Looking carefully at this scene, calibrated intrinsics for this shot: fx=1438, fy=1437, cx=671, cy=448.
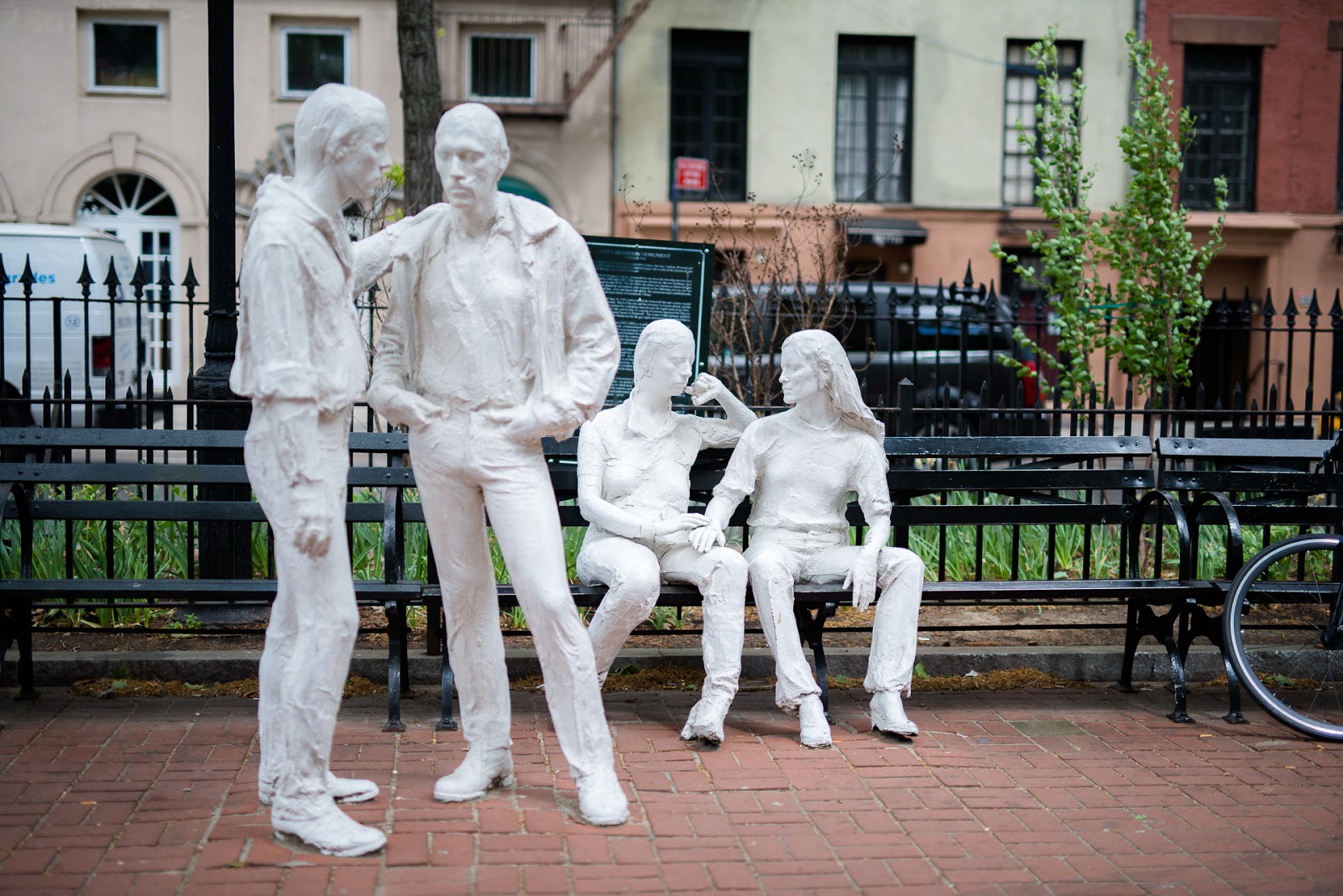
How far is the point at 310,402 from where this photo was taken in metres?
4.03

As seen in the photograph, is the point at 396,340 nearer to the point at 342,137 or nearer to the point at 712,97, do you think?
the point at 342,137

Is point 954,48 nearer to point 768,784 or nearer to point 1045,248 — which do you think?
point 1045,248

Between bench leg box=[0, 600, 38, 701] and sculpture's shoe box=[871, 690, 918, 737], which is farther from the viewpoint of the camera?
bench leg box=[0, 600, 38, 701]

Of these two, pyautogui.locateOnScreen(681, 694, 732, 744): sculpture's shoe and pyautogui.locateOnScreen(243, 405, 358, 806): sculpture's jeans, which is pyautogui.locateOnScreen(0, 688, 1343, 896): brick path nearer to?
pyautogui.locateOnScreen(681, 694, 732, 744): sculpture's shoe

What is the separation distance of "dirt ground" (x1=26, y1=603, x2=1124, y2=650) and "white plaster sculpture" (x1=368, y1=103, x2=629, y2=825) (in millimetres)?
1931

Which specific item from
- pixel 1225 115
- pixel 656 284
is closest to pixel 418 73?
pixel 656 284

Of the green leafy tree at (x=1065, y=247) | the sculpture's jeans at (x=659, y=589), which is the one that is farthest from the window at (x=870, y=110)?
the sculpture's jeans at (x=659, y=589)

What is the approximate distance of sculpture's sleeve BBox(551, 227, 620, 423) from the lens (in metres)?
4.42

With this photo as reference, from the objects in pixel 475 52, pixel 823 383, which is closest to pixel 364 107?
pixel 823 383

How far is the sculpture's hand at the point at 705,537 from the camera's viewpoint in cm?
537

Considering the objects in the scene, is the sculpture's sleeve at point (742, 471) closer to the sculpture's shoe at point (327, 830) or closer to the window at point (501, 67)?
the sculpture's shoe at point (327, 830)

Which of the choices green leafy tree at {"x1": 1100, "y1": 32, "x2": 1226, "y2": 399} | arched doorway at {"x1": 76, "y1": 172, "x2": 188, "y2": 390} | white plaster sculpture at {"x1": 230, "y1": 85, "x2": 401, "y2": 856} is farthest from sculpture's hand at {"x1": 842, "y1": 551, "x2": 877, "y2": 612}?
arched doorway at {"x1": 76, "y1": 172, "x2": 188, "y2": 390}

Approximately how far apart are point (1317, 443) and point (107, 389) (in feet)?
20.8

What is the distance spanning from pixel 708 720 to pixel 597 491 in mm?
955
